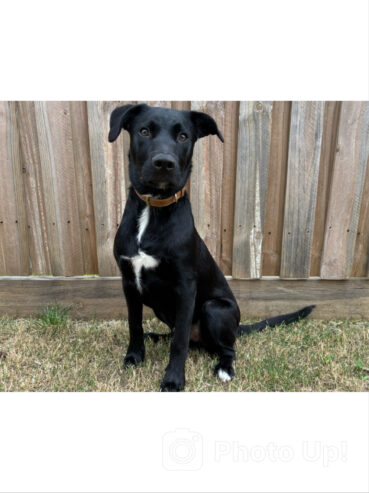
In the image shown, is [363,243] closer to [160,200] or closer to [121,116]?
[160,200]

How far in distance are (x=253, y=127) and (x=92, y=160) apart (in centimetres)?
154

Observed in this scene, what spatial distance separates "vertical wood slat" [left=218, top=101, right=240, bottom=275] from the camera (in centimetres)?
370

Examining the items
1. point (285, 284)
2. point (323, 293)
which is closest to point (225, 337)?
point (285, 284)

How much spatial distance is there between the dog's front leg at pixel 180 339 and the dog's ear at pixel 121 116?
1.12 meters

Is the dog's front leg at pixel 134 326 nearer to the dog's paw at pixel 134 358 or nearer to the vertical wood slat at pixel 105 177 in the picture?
the dog's paw at pixel 134 358

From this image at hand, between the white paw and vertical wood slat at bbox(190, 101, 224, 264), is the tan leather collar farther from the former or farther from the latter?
the white paw

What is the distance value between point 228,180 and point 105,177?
118 cm

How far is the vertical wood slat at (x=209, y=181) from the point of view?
145 inches

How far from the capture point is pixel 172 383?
2.73 meters

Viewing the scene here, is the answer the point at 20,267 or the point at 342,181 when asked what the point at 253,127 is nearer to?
the point at 342,181

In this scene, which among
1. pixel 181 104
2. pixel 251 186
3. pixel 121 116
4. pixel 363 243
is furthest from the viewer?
pixel 363 243

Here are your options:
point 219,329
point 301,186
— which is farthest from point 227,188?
point 219,329

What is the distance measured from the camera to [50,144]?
146 inches

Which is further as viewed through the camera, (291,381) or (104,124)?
(104,124)
